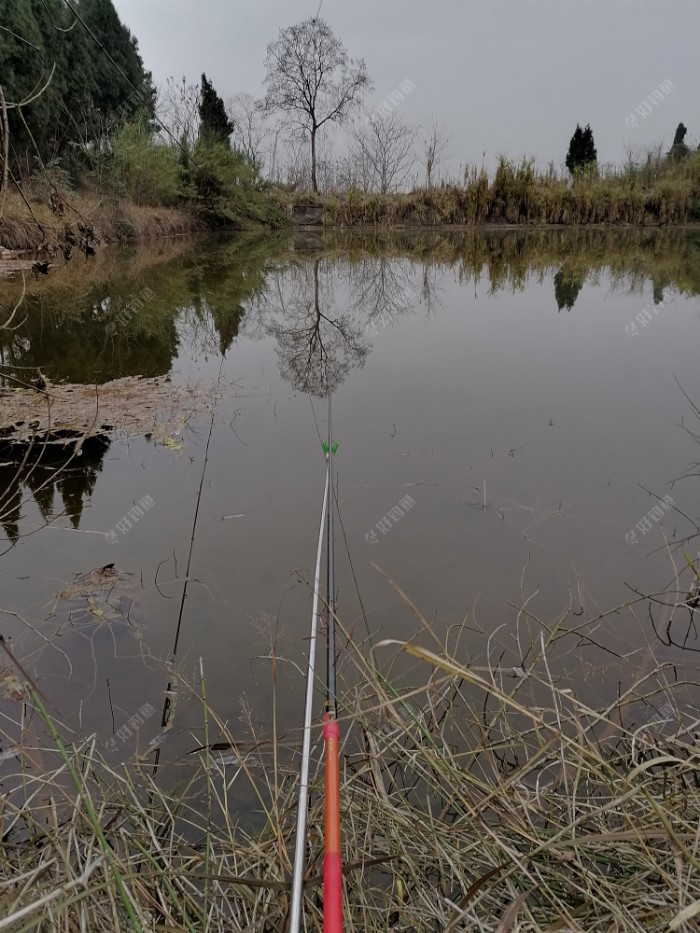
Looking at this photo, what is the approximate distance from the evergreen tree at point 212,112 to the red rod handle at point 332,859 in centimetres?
2368

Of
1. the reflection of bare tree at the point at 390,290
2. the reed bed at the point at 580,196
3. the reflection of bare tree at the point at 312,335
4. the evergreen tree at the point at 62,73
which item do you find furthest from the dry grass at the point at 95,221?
the reed bed at the point at 580,196

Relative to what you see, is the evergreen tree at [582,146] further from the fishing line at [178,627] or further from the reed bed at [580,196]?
the fishing line at [178,627]

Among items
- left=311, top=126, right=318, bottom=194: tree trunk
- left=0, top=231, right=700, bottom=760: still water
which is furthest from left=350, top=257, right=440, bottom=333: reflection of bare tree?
left=311, top=126, right=318, bottom=194: tree trunk

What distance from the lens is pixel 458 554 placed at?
8.13ft

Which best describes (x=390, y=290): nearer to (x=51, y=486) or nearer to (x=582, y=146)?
(x=51, y=486)

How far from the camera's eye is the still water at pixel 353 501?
1961 millimetres

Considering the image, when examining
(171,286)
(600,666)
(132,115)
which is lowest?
(600,666)

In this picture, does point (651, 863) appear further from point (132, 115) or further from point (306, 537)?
point (132, 115)

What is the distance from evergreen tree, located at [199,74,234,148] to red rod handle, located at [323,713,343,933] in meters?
23.7

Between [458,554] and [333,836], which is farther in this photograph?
[458,554]

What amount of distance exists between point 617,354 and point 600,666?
4358mm

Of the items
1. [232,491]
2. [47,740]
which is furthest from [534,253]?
[47,740]

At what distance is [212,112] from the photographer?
22125 mm

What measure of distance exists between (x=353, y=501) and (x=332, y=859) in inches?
86.5
